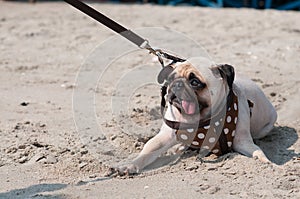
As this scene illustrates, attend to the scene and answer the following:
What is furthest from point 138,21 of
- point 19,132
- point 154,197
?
point 154,197

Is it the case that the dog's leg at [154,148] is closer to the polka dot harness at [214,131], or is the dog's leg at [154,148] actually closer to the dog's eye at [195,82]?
the polka dot harness at [214,131]

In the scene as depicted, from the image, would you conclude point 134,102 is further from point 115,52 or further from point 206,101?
point 115,52

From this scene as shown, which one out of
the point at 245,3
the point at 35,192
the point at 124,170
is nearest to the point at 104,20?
the point at 124,170

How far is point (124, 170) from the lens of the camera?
10.6ft

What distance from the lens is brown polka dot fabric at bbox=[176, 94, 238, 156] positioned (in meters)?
3.30

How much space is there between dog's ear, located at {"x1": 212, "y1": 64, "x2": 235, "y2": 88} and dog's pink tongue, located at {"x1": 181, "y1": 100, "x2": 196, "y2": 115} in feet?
0.67

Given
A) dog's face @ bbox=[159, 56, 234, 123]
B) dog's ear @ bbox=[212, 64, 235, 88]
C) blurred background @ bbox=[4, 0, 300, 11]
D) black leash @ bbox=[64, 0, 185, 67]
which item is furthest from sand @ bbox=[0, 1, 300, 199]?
blurred background @ bbox=[4, 0, 300, 11]

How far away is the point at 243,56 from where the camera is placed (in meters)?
6.15

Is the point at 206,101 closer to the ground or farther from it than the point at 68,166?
farther from it

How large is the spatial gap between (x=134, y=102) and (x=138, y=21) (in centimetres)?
376

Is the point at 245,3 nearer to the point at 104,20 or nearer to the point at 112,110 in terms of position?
the point at 112,110

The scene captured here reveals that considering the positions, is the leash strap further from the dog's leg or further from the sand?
the sand

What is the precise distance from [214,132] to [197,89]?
0.24 m

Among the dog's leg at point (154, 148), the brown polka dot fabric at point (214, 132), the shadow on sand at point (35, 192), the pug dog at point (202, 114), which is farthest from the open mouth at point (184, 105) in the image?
the shadow on sand at point (35, 192)
